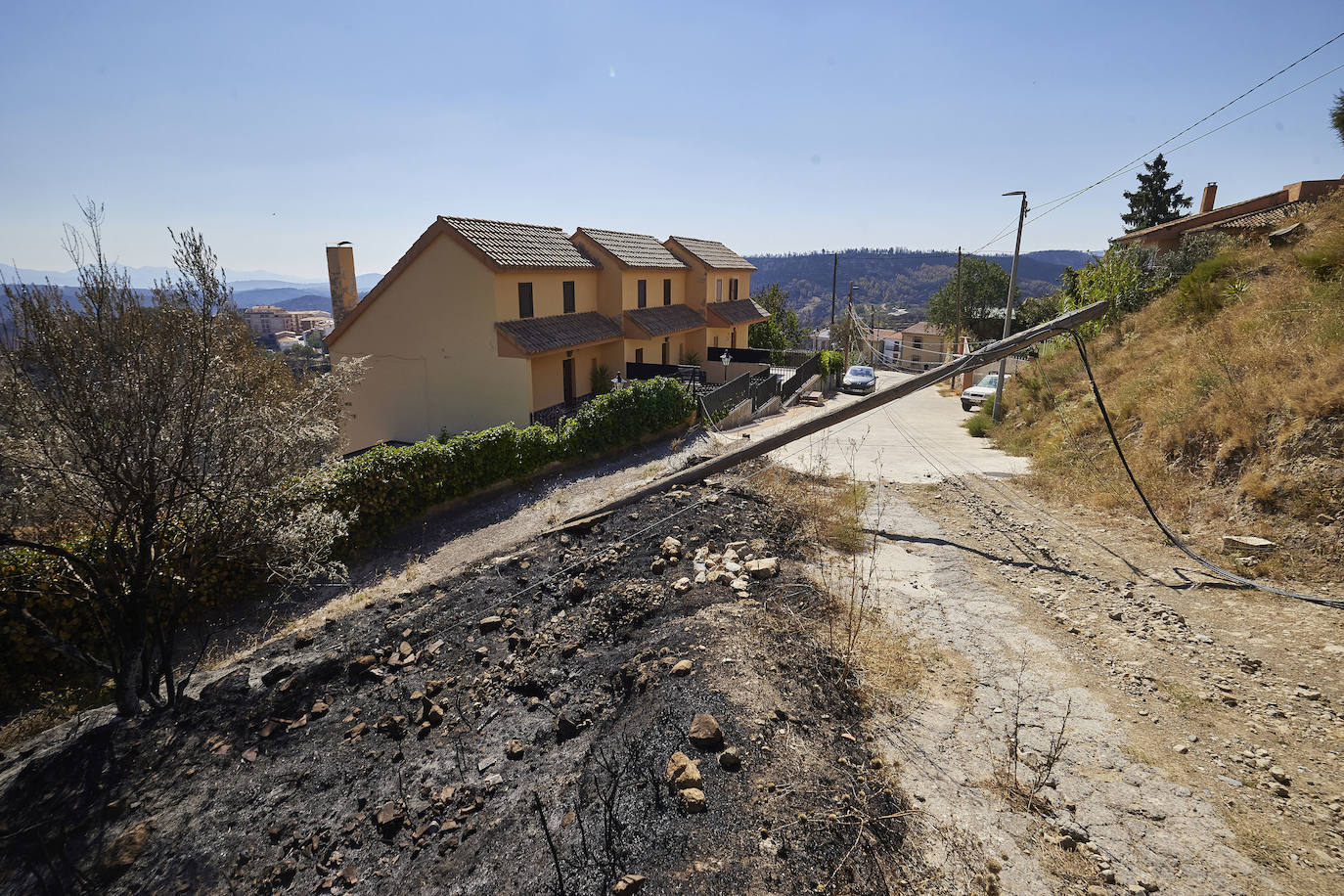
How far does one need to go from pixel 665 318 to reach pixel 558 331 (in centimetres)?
819

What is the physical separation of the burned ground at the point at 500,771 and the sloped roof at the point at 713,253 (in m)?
27.7

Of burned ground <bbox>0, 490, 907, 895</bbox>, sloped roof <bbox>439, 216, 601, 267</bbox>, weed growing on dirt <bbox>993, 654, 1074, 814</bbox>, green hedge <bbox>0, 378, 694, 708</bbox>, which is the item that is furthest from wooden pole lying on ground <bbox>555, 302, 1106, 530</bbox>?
sloped roof <bbox>439, 216, 601, 267</bbox>

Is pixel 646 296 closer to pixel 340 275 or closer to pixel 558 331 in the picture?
pixel 558 331

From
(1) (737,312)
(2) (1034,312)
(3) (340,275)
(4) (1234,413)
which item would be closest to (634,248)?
(1) (737,312)

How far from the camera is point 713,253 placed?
118 ft

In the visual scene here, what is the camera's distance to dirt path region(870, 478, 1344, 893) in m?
4.66

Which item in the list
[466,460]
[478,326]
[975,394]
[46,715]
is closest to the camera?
[46,715]

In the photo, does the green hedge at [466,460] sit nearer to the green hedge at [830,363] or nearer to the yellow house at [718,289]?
the yellow house at [718,289]

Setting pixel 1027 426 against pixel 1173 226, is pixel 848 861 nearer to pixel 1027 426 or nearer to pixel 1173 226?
pixel 1027 426

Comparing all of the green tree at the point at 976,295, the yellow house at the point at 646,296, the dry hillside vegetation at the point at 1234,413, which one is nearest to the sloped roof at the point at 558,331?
the yellow house at the point at 646,296

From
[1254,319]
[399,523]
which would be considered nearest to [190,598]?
[399,523]

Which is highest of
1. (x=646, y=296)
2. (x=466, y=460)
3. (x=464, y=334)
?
(x=646, y=296)

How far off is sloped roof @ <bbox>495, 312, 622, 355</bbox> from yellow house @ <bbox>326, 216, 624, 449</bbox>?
6 cm

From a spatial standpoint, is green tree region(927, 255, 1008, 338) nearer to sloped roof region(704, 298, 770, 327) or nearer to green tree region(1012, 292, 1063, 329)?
green tree region(1012, 292, 1063, 329)
